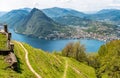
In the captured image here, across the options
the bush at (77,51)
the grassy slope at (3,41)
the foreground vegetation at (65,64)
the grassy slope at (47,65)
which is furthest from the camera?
the bush at (77,51)

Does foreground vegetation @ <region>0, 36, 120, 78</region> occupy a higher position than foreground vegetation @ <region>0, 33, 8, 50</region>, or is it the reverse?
foreground vegetation @ <region>0, 33, 8, 50</region>

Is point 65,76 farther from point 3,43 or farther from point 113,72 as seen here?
point 3,43

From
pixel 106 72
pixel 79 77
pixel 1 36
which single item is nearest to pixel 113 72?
pixel 106 72

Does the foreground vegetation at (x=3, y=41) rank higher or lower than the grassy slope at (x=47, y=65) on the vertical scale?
higher

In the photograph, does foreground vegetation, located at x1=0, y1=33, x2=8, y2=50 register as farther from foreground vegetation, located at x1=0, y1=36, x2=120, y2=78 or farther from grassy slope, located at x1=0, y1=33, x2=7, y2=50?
foreground vegetation, located at x1=0, y1=36, x2=120, y2=78

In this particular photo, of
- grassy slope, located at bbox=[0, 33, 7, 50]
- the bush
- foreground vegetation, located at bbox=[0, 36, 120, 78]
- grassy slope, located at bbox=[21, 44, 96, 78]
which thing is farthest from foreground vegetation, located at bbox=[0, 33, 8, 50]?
the bush

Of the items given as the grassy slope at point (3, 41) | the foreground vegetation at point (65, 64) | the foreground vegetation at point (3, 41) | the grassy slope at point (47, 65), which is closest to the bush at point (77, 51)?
the foreground vegetation at point (65, 64)

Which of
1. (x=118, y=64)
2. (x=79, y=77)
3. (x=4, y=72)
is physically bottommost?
Result: (x=79, y=77)

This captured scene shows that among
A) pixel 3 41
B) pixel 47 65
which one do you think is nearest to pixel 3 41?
pixel 3 41

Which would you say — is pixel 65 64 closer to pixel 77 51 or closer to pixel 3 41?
pixel 77 51

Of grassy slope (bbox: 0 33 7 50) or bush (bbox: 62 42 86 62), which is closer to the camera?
grassy slope (bbox: 0 33 7 50)

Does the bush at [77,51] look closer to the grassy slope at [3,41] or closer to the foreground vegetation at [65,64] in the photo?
the foreground vegetation at [65,64]
